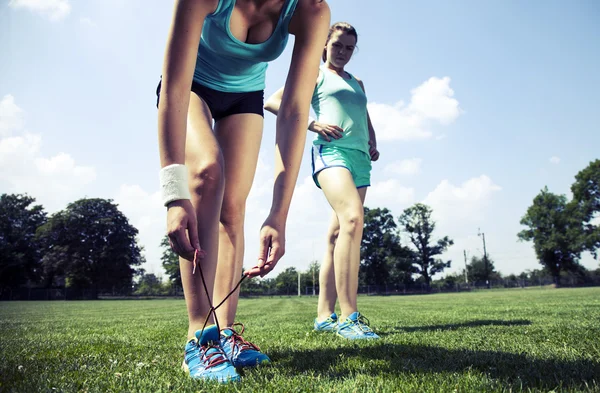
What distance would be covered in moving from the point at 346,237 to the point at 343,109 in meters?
1.43

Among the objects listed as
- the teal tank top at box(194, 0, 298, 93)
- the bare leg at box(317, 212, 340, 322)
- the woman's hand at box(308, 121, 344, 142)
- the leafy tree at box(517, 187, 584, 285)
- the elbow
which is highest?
the leafy tree at box(517, 187, 584, 285)

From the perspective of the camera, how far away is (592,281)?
60219 millimetres

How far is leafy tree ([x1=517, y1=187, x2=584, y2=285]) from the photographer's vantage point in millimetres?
58594

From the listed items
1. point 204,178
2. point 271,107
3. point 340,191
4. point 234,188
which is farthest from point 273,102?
point 204,178

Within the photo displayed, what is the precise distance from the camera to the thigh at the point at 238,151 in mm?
2553

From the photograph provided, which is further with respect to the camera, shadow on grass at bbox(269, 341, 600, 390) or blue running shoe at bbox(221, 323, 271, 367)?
blue running shoe at bbox(221, 323, 271, 367)

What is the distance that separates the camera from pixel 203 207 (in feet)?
6.75

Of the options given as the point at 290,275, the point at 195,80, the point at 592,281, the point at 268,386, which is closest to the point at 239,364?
the point at 268,386

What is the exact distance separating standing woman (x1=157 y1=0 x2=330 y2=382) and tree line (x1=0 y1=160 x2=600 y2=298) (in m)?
58.6

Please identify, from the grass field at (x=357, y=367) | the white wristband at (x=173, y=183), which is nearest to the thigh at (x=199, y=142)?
the white wristband at (x=173, y=183)

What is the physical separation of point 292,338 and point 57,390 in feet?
7.04

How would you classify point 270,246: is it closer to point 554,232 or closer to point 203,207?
point 203,207

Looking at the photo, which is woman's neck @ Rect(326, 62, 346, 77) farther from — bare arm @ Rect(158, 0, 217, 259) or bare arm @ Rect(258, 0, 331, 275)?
bare arm @ Rect(158, 0, 217, 259)

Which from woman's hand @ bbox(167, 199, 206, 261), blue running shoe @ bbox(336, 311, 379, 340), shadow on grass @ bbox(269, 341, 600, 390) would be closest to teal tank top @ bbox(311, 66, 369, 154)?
blue running shoe @ bbox(336, 311, 379, 340)
